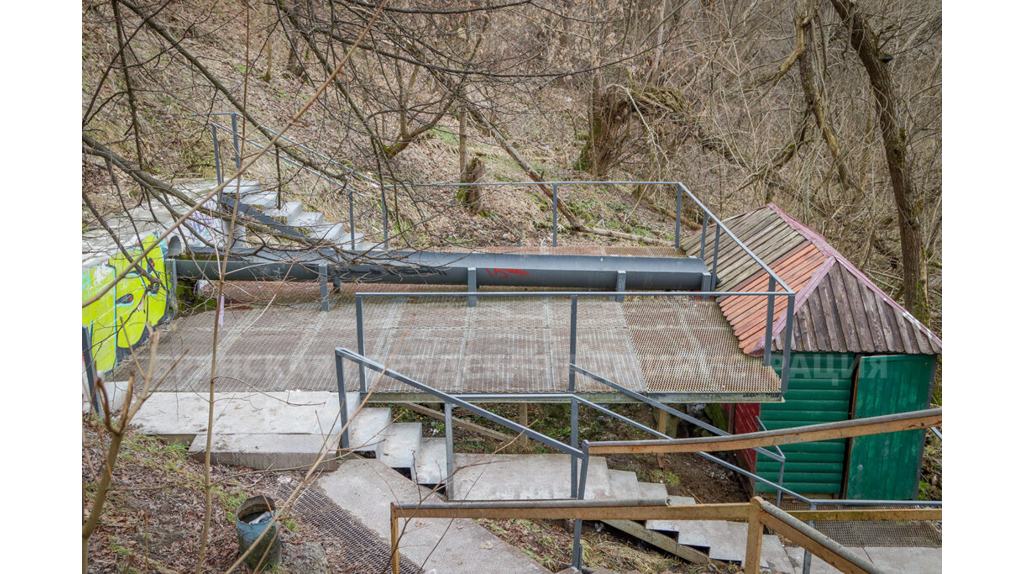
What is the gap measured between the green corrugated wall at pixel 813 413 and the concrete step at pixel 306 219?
20.9 ft

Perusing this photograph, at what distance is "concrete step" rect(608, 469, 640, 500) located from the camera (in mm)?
6359

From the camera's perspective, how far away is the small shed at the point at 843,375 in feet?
24.0

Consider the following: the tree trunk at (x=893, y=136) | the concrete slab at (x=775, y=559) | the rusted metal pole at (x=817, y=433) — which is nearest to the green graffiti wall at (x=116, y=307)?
the rusted metal pole at (x=817, y=433)

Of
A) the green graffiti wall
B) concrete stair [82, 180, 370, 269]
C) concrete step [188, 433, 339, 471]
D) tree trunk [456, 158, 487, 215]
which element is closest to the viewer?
concrete step [188, 433, 339, 471]

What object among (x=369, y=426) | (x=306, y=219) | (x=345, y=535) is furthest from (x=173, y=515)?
(x=306, y=219)

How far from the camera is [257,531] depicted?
154 inches

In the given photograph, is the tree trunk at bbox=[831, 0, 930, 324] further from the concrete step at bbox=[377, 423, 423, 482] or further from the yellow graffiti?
the yellow graffiti

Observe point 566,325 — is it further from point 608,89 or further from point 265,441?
point 608,89

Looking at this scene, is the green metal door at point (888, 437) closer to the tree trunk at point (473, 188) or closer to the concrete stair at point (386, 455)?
the concrete stair at point (386, 455)

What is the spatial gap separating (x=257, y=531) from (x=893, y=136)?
380 inches

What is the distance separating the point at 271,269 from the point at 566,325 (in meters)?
3.45

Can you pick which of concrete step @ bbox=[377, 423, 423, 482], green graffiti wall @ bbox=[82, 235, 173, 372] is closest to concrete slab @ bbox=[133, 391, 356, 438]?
concrete step @ bbox=[377, 423, 423, 482]

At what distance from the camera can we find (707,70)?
1461cm

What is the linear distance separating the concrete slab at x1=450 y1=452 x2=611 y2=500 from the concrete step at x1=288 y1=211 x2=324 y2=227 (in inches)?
189
